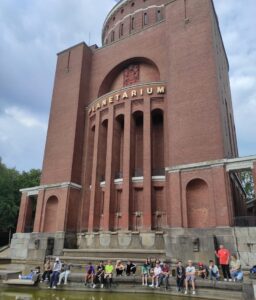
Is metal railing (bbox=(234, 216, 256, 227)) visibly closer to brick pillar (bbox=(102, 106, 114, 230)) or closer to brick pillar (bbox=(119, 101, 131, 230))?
brick pillar (bbox=(119, 101, 131, 230))

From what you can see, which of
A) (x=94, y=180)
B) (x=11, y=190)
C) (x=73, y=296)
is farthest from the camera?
(x=11, y=190)

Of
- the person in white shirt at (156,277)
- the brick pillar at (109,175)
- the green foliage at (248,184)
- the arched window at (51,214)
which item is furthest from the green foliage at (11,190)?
the person in white shirt at (156,277)

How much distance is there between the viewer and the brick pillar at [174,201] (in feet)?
58.6

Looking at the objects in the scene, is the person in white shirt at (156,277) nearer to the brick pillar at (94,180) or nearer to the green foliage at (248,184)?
the brick pillar at (94,180)

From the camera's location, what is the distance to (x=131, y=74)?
2677 cm

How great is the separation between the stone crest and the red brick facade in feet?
0.38

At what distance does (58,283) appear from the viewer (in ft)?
43.9

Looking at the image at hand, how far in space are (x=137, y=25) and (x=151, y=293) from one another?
2720 centimetres

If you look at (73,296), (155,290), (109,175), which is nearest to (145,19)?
(109,175)

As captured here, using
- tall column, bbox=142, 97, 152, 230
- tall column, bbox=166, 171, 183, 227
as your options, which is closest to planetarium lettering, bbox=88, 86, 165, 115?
tall column, bbox=142, 97, 152, 230

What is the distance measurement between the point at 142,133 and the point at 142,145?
115cm

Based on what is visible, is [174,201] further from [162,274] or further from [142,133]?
[142,133]

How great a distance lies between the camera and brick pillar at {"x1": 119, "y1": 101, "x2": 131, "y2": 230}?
20.2 m

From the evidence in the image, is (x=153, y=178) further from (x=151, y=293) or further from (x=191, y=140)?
(x=151, y=293)
